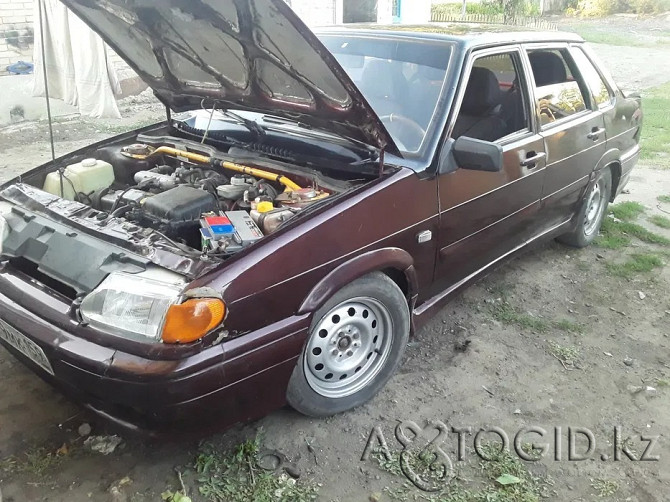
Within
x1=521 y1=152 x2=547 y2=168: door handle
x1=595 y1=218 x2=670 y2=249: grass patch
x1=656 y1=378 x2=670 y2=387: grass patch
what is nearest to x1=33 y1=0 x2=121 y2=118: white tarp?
x1=521 y1=152 x2=547 y2=168: door handle

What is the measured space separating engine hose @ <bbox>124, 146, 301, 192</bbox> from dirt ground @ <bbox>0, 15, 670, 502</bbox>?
117 cm

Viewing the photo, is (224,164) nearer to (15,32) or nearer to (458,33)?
(458,33)

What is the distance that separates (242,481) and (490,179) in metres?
2.03

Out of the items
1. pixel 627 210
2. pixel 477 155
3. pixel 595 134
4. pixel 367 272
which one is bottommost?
pixel 627 210

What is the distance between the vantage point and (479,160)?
274 cm

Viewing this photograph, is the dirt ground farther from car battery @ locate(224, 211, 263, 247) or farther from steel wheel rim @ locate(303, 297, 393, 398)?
car battery @ locate(224, 211, 263, 247)

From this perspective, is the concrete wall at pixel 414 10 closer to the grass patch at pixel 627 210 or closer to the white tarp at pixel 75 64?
the white tarp at pixel 75 64

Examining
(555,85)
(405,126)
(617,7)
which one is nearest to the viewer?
(405,126)

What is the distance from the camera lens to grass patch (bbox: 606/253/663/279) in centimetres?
438

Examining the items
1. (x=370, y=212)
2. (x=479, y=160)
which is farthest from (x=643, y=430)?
(x=370, y=212)

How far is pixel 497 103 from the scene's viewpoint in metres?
3.52

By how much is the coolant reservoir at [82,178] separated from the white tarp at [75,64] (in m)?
4.69

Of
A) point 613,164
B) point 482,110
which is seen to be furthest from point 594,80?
point 482,110

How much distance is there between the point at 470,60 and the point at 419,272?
1158 mm
